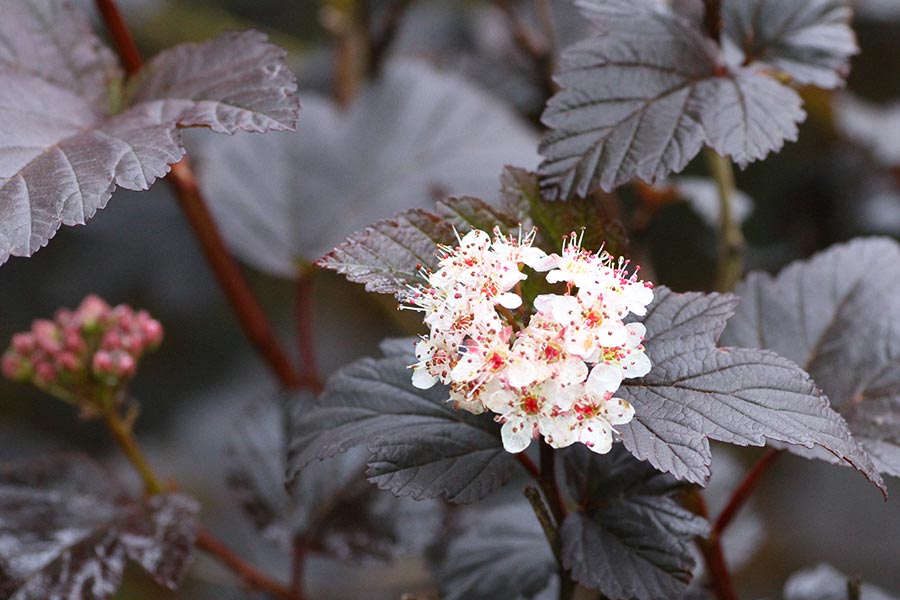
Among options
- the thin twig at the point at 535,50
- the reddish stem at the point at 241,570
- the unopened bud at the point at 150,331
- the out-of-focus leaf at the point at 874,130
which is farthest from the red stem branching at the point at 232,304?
the out-of-focus leaf at the point at 874,130

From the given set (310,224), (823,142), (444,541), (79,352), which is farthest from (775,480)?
(79,352)

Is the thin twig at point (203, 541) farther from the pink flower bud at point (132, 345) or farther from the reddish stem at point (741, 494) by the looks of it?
the reddish stem at point (741, 494)

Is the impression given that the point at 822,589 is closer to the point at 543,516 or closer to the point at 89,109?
the point at 543,516

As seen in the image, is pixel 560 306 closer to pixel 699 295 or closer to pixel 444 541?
pixel 699 295

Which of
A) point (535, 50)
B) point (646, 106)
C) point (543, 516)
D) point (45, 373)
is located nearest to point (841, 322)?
point (646, 106)

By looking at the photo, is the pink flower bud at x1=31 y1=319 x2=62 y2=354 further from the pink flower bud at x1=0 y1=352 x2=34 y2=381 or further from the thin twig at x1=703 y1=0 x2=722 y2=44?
the thin twig at x1=703 y1=0 x2=722 y2=44

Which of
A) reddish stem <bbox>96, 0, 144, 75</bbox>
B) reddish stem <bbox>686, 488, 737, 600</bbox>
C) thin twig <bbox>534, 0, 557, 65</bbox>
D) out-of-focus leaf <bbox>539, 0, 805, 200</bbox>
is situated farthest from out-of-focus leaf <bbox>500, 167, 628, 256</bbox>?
thin twig <bbox>534, 0, 557, 65</bbox>
